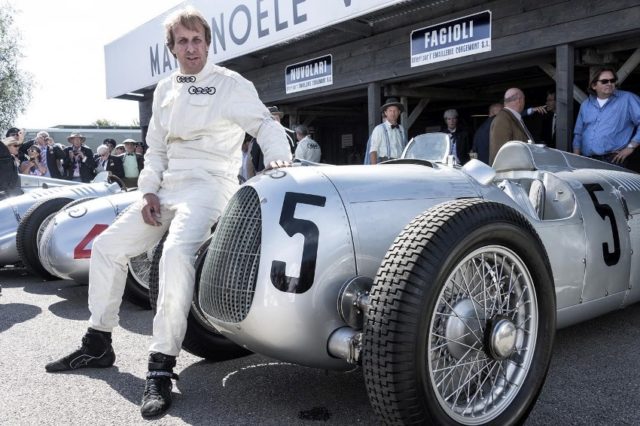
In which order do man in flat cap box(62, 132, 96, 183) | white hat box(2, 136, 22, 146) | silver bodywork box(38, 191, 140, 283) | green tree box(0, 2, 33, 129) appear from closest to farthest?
silver bodywork box(38, 191, 140, 283)
white hat box(2, 136, 22, 146)
man in flat cap box(62, 132, 96, 183)
green tree box(0, 2, 33, 129)

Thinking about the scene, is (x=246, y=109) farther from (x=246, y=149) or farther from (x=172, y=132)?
(x=246, y=149)

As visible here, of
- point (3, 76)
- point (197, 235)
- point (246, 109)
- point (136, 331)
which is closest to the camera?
point (197, 235)

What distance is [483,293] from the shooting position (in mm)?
2240

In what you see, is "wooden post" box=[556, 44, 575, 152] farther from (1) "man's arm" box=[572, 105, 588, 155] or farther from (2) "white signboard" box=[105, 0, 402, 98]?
(2) "white signboard" box=[105, 0, 402, 98]

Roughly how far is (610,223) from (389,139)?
3.43 meters

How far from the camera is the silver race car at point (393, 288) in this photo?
185 cm

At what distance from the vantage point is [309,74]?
9.09 metres

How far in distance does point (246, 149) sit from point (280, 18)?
1896mm

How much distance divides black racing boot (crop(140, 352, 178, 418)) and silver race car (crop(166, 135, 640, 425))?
1.05ft

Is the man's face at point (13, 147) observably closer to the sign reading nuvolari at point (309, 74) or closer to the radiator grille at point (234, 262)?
the sign reading nuvolari at point (309, 74)

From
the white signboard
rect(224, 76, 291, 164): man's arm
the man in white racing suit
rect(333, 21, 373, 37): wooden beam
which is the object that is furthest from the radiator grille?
rect(333, 21, 373, 37): wooden beam

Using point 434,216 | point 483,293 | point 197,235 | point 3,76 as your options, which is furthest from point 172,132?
point 3,76

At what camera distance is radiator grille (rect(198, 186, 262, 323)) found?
2.23 meters

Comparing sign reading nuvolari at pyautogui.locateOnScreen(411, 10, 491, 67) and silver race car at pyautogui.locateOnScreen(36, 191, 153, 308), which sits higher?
sign reading nuvolari at pyautogui.locateOnScreen(411, 10, 491, 67)
